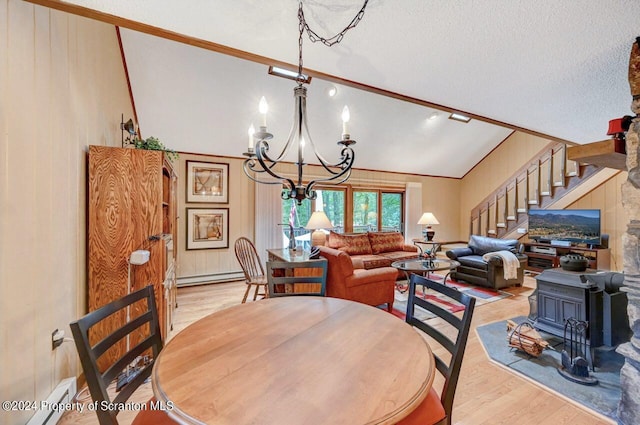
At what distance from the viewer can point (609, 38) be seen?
158 centimetres

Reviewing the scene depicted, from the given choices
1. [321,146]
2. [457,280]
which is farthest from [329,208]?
[457,280]

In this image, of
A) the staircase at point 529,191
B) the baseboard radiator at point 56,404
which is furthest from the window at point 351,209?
the baseboard radiator at point 56,404

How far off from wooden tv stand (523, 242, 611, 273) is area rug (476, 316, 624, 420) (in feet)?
10.7

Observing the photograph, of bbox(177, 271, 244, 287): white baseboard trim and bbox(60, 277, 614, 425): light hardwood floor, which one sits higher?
bbox(177, 271, 244, 287): white baseboard trim

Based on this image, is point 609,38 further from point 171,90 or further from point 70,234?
point 171,90

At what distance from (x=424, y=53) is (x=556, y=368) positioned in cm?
274

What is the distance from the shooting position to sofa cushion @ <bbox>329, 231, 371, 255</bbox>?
520 cm

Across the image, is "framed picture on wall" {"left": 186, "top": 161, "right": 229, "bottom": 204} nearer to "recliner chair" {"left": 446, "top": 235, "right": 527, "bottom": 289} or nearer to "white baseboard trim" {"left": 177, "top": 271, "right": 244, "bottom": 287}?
"white baseboard trim" {"left": 177, "top": 271, "right": 244, "bottom": 287}

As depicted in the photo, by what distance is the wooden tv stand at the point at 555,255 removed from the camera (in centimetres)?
496

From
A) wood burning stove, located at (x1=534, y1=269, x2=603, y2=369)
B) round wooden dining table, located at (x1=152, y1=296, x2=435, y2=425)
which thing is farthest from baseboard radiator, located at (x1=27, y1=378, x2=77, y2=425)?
wood burning stove, located at (x1=534, y1=269, x2=603, y2=369)

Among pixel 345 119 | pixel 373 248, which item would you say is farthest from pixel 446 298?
pixel 345 119

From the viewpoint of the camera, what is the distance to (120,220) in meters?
2.16

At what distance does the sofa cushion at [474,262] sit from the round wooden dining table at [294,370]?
3.82 metres

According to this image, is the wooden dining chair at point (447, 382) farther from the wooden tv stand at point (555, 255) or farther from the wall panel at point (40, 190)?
the wooden tv stand at point (555, 255)
